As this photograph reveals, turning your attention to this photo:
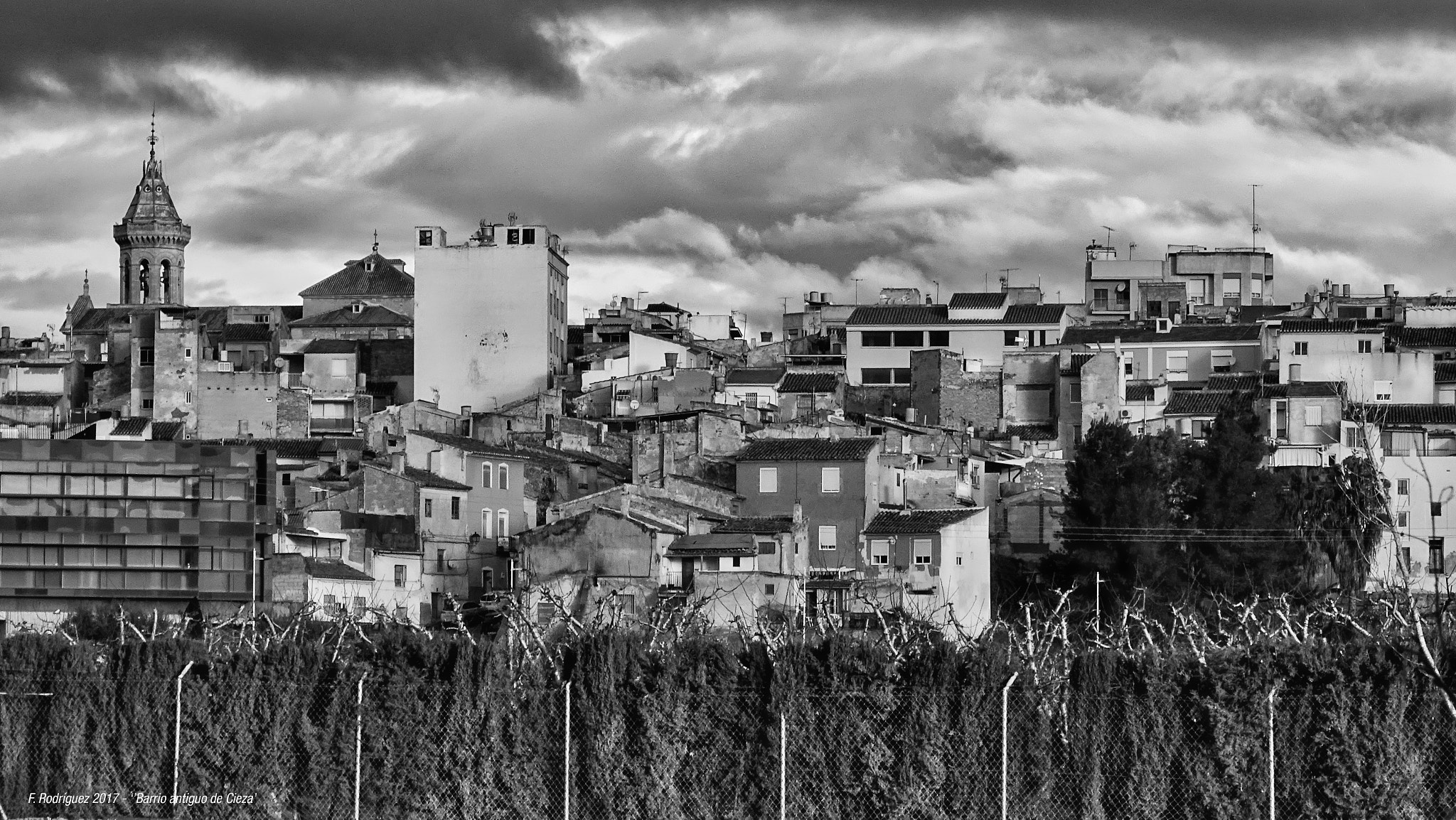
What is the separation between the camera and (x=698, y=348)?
85.1m

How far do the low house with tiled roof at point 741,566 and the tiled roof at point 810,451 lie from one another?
10.5 feet

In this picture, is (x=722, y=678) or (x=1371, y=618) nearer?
(x=722, y=678)

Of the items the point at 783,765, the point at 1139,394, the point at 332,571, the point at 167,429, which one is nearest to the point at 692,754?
the point at 783,765

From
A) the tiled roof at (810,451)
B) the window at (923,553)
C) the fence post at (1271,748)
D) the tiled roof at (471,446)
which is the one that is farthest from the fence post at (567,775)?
the tiled roof at (471,446)

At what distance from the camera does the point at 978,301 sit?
280ft

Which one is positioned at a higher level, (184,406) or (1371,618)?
(184,406)

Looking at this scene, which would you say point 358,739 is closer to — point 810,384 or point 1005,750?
→ point 1005,750

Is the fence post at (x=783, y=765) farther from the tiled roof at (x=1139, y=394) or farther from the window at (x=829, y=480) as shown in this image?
the tiled roof at (x=1139, y=394)

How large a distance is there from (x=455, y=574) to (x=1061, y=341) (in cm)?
3332

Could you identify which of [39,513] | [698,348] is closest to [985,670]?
[39,513]

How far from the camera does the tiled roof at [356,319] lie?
89.3 m

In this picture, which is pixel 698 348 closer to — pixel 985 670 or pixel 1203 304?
pixel 1203 304

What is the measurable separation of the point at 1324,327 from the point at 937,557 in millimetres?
28696

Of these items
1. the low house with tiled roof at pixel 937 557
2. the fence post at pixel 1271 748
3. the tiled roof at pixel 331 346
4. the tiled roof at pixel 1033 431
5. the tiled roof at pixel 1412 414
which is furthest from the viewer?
the tiled roof at pixel 331 346
